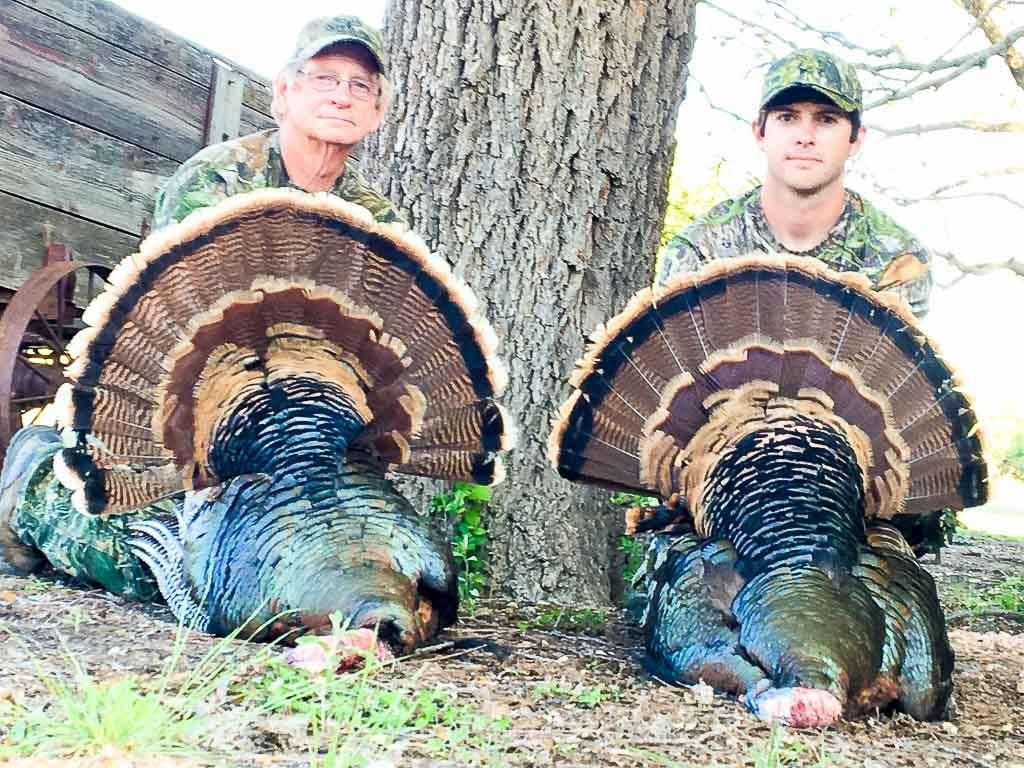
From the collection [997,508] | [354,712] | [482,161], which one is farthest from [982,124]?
[997,508]

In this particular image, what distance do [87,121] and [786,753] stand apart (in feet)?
13.9

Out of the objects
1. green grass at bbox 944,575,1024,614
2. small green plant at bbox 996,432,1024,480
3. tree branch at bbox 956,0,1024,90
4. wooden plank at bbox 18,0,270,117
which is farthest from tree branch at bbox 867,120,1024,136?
small green plant at bbox 996,432,1024,480

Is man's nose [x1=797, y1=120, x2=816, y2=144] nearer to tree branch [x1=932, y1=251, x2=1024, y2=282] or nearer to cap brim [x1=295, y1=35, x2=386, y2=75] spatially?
cap brim [x1=295, y1=35, x2=386, y2=75]

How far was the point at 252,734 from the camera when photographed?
1.86m

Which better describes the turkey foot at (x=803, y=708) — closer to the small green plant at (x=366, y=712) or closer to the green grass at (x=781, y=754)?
the green grass at (x=781, y=754)

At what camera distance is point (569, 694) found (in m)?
2.44

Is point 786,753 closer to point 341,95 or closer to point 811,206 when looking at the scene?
point 811,206

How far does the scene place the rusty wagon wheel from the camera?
433cm

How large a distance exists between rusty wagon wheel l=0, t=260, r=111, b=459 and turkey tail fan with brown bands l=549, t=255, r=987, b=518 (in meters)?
2.37

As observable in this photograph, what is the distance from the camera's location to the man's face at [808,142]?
3234mm

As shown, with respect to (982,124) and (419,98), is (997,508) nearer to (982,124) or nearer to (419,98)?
(982,124)

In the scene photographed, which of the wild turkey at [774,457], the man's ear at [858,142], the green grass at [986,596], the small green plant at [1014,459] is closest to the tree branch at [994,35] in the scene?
the green grass at [986,596]

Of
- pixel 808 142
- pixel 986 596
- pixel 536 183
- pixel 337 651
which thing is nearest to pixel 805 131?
pixel 808 142

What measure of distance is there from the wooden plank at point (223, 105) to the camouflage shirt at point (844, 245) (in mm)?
3166
